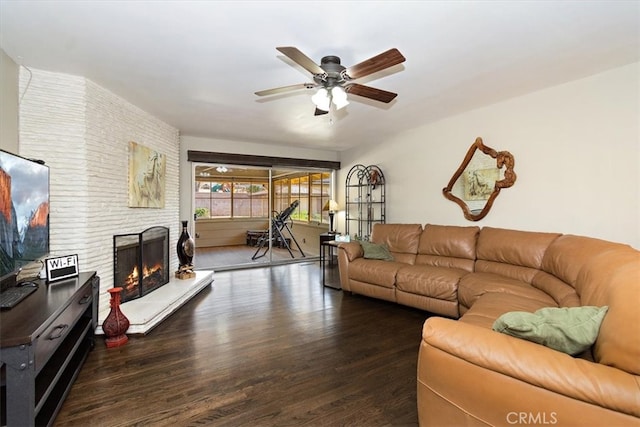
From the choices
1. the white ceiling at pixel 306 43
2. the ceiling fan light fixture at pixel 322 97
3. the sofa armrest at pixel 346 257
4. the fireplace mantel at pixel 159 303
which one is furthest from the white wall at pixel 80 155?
the sofa armrest at pixel 346 257

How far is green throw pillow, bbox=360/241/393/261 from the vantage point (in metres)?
3.93

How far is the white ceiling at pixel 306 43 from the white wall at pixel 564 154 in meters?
0.26

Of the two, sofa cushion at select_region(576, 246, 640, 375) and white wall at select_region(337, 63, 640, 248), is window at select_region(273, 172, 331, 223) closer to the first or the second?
white wall at select_region(337, 63, 640, 248)

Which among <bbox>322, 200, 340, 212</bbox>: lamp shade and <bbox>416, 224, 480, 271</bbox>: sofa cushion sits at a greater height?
<bbox>322, 200, 340, 212</bbox>: lamp shade

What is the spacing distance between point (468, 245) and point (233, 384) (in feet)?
9.64

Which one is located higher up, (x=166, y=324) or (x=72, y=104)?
(x=72, y=104)

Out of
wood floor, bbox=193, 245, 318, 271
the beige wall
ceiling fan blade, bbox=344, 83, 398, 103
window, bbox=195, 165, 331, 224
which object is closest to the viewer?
the beige wall

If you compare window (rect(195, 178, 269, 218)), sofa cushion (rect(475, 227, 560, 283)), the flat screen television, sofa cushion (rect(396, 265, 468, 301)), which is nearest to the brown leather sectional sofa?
sofa cushion (rect(475, 227, 560, 283))

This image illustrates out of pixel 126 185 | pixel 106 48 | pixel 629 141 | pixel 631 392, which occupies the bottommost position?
pixel 631 392

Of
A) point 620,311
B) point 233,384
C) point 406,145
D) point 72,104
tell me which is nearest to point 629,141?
point 620,311

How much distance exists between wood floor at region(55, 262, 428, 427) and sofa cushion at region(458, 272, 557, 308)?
1.90ft

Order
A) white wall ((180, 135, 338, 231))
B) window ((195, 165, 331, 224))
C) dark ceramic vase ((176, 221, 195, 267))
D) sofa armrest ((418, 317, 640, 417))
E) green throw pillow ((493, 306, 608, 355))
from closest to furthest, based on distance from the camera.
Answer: sofa armrest ((418, 317, 640, 417))
green throw pillow ((493, 306, 608, 355))
dark ceramic vase ((176, 221, 195, 267))
white wall ((180, 135, 338, 231))
window ((195, 165, 331, 224))

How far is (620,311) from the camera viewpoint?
1.12m

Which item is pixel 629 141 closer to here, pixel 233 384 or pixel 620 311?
pixel 620 311
